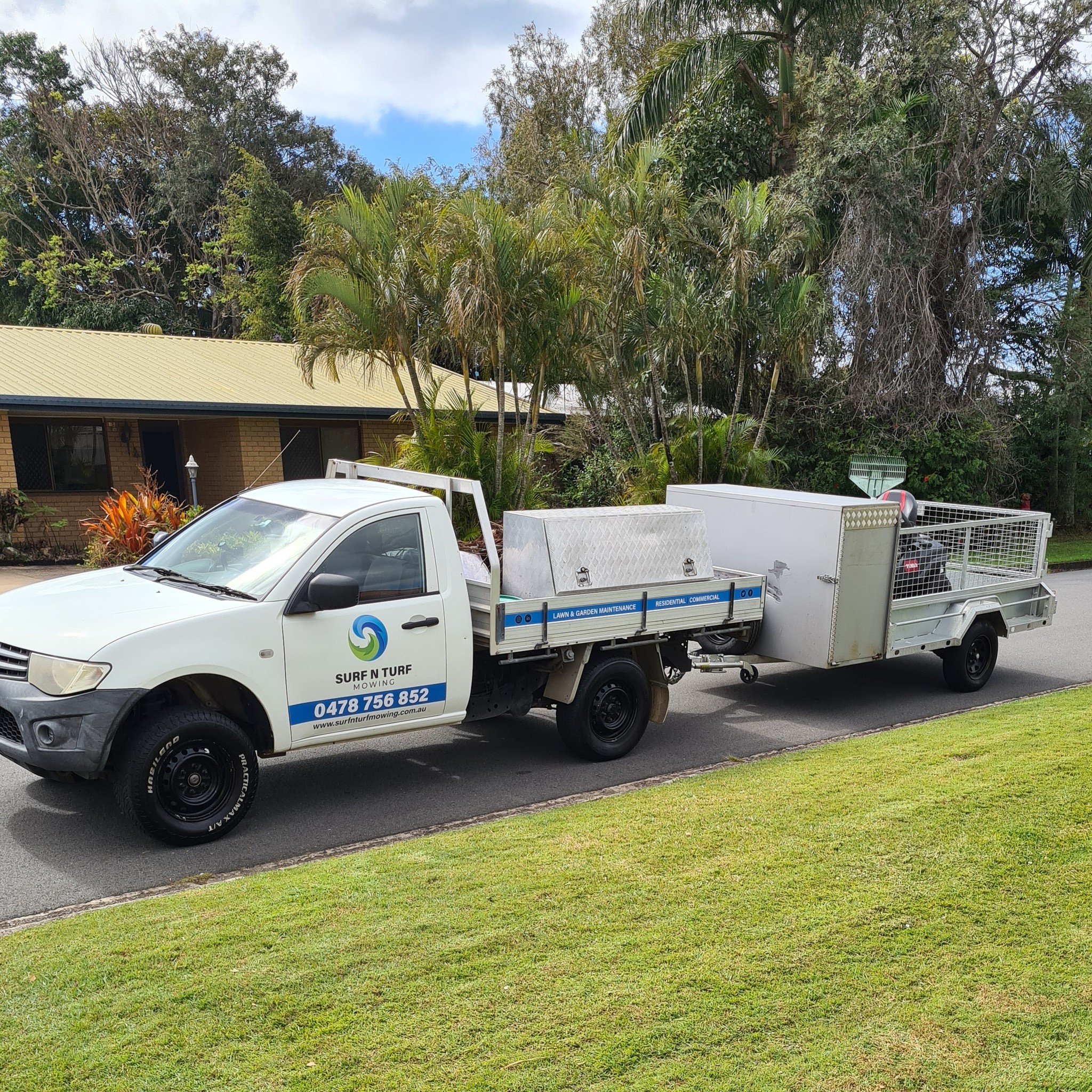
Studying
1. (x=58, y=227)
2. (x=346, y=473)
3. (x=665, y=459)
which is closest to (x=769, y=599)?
(x=346, y=473)

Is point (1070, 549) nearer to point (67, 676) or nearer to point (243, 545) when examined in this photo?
→ point (243, 545)

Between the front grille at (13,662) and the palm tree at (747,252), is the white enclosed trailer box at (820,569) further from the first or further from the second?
the palm tree at (747,252)

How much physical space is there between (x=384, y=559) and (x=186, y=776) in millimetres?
1731

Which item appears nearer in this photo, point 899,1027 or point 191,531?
point 899,1027

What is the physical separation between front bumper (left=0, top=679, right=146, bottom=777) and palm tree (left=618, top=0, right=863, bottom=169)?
19.7m

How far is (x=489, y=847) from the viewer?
5.45 m

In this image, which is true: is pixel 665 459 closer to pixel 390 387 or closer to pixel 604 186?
pixel 604 186

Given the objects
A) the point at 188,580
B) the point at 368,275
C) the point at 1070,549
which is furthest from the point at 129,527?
the point at 1070,549

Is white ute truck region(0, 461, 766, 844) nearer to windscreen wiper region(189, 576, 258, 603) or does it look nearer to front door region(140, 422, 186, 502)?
windscreen wiper region(189, 576, 258, 603)

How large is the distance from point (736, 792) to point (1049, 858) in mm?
1861

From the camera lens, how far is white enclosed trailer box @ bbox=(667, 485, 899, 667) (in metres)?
8.66

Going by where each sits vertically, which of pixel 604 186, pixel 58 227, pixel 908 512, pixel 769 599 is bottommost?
pixel 769 599

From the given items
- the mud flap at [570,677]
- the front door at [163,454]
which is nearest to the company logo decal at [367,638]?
the mud flap at [570,677]

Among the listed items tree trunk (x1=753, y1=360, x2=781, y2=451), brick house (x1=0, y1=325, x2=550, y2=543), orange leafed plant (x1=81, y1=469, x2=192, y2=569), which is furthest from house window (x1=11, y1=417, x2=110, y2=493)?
tree trunk (x1=753, y1=360, x2=781, y2=451)
